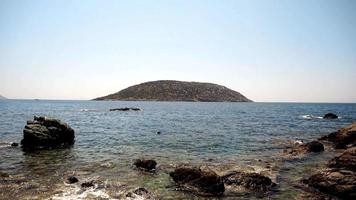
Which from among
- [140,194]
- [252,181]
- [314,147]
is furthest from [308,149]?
[140,194]

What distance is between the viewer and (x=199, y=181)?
20.5 meters

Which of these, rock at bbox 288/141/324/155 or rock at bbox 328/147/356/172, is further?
rock at bbox 288/141/324/155

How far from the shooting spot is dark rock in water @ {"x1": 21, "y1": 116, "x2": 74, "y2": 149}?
37.3 metres

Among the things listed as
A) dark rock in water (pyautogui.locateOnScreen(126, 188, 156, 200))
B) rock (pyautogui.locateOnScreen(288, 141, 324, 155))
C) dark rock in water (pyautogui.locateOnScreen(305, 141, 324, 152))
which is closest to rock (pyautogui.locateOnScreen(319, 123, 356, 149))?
dark rock in water (pyautogui.locateOnScreen(305, 141, 324, 152))

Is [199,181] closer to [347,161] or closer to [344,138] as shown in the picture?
[347,161]

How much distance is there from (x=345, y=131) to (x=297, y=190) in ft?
80.8

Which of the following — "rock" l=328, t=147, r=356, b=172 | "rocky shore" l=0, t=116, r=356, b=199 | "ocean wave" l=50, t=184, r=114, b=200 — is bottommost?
"ocean wave" l=50, t=184, r=114, b=200

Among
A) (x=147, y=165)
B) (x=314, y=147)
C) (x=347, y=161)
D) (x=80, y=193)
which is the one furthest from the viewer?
(x=314, y=147)

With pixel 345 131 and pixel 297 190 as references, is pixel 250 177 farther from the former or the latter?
pixel 345 131

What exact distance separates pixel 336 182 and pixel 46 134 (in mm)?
32175

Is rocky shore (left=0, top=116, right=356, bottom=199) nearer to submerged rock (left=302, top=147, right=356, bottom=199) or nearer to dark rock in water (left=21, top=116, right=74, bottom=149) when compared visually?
submerged rock (left=302, top=147, right=356, bottom=199)

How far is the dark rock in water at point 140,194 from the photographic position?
60.7ft

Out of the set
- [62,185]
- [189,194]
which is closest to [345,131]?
[189,194]

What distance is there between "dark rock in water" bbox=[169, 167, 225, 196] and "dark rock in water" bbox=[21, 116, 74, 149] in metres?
22.0
